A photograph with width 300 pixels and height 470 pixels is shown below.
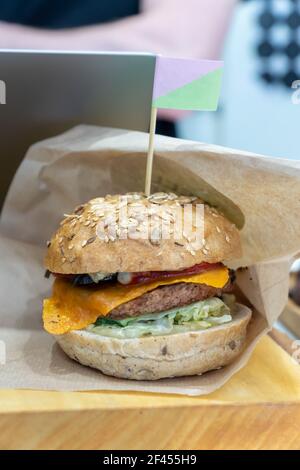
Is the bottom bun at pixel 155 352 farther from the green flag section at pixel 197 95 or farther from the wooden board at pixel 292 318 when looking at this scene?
the green flag section at pixel 197 95

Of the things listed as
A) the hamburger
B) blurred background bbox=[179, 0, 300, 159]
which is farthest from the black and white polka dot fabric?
the hamburger

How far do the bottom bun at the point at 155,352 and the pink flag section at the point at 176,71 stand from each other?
1.71 ft

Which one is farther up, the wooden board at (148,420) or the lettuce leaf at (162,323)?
the lettuce leaf at (162,323)

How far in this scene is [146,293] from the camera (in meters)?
1.35

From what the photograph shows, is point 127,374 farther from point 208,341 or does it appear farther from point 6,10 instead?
point 6,10

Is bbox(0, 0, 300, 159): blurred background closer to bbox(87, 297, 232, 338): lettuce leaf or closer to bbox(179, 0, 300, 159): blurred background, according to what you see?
bbox(179, 0, 300, 159): blurred background

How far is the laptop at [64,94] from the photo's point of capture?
5.41ft

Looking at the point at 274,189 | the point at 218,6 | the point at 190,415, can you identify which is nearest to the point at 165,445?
the point at 190,415

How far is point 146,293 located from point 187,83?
455mm

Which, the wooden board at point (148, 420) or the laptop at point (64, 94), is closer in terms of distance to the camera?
the wooden board at point (148, 420)

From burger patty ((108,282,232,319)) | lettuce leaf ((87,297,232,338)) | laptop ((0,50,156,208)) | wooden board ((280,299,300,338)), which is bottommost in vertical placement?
wooden board ((280,299,300,338))

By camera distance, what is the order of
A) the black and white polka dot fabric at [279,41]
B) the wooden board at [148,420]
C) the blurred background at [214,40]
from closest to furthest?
the wooden board at [148,420] → the blurred background at [214,40] → the black and white polka dot fabric at [279,41]

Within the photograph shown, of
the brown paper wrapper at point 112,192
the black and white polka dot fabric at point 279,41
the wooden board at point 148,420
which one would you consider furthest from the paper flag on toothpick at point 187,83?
the black and white polka dot fabric at point 279,41

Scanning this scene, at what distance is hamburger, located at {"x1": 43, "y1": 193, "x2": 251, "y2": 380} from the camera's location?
4.32 feet
